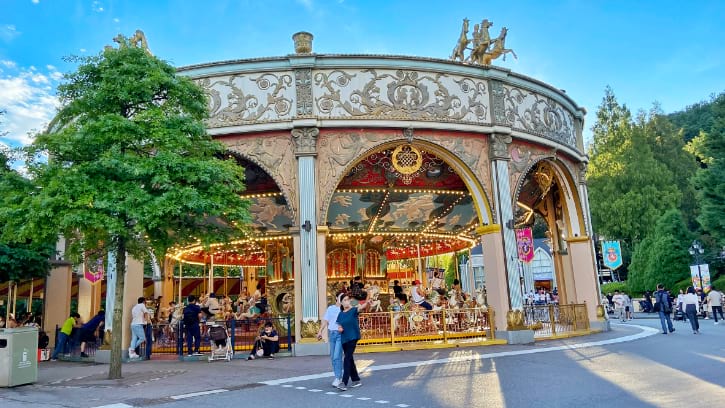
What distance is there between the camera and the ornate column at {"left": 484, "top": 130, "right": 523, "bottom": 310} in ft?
45.4

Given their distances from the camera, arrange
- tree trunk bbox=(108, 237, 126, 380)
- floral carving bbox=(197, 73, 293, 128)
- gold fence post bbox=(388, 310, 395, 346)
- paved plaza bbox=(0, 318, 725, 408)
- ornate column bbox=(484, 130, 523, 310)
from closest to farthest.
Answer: paved plaza bbox=(0, 318, 725, 408) → tree trunk bbox=(108, 237, 126, 380) → gold fence post bbox=(388, 310, 395, 346) → floral carving bbox=(197, 73, 293, 128) → ornate column bbox=(484, 130, 523, 310)

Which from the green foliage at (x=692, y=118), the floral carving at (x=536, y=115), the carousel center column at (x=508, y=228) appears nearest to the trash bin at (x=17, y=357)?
the carousel center column at (x=508, y=228)

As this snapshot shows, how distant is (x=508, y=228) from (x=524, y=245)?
35.9 inches

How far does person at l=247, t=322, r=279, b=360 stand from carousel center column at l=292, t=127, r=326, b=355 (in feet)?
1.82

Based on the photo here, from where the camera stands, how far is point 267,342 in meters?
12.3

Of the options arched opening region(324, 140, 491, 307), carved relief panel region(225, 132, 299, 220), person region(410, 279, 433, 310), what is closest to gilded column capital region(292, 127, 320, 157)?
carved relief panel region(225, 132, 299, 220)

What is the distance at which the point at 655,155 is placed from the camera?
143 ft

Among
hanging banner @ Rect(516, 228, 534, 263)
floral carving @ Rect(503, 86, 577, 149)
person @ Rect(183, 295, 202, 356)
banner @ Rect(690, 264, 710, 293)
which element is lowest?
person @ Rect(183, 295, 202, 356)

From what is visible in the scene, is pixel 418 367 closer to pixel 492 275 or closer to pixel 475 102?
pixel 492 275

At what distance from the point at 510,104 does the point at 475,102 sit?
128 centimetres

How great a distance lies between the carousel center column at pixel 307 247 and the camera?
485 inches

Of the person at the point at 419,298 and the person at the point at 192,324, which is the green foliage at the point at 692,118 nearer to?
the person at the point at 419,298

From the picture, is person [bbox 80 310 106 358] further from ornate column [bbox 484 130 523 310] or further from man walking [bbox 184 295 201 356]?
ornate column [bbox 484 130 523 310]

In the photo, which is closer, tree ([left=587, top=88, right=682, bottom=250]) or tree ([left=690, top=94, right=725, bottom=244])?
tree ([left=690, top=94, right=725, bottom=244])
